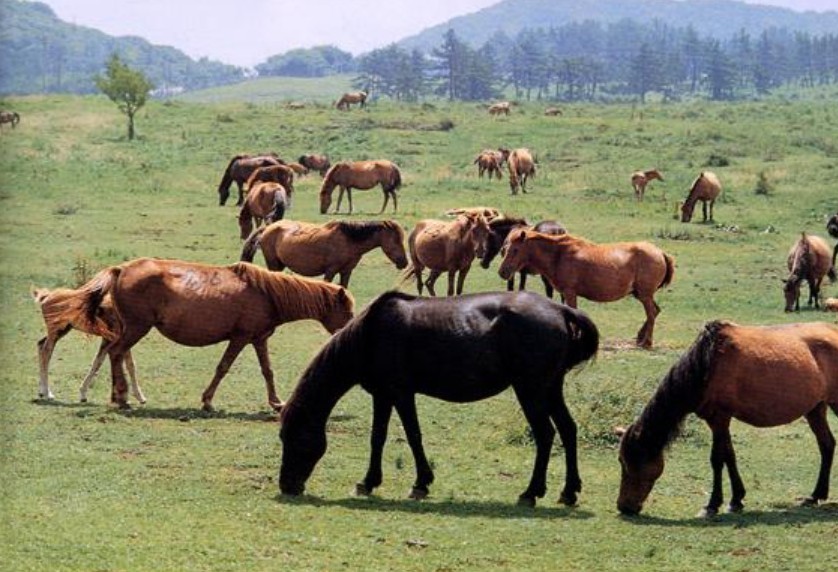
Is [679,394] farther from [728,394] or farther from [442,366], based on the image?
[442,366]

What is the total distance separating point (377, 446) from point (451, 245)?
11.7 m

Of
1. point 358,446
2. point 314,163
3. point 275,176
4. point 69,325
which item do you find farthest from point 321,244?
point 314,163

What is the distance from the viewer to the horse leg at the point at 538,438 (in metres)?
11.1

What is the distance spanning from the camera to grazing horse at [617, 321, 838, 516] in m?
10.8

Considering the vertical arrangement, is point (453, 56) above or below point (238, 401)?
above

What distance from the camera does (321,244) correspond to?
2120 centimetres

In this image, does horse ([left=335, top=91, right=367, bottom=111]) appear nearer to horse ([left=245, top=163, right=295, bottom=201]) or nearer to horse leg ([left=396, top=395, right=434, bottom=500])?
horse ([left=245, top=163, right=295, bottom=201])

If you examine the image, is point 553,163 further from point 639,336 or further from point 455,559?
point 455,559

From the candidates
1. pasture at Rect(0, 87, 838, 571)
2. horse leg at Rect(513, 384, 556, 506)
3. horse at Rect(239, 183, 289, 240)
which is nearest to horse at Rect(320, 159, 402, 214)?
pasture at Rect(0, 87, 838, 571)

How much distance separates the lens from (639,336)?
776 inches

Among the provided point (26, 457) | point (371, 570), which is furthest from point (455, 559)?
point (26, 457)

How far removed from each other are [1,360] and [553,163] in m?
33.9

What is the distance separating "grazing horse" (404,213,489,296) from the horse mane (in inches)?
456

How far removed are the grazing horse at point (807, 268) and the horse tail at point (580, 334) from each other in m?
12.7
